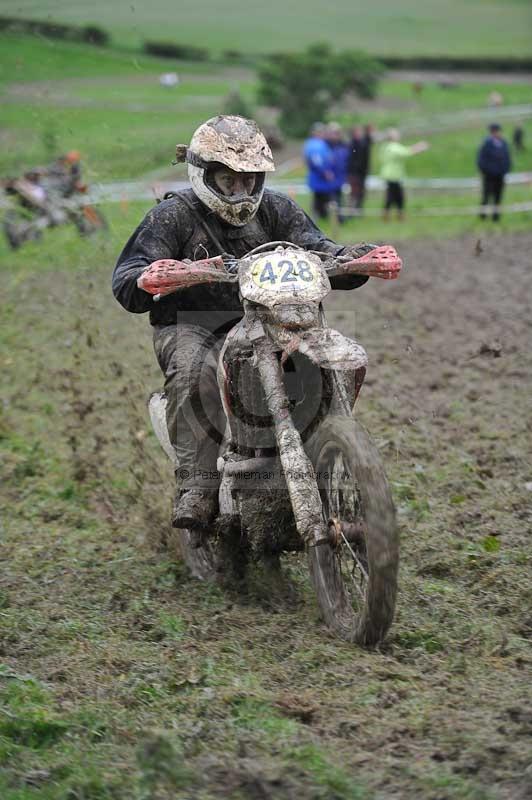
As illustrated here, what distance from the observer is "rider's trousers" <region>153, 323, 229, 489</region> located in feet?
20.2

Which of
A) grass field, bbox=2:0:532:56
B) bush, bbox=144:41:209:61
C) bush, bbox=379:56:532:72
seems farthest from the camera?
grass field, bbox=2:0:532:56

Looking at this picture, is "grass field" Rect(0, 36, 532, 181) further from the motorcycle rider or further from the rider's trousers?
the rider's trousers

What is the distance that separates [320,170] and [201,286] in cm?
1667

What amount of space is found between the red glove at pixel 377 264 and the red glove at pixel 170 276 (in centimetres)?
70

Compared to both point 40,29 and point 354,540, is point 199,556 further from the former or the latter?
point 40,29

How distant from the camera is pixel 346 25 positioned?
215 ft

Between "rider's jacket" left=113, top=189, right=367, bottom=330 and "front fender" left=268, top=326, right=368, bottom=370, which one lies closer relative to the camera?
"front fender" left=268, top=326, right=368, bottom=370

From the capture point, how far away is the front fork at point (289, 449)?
5.26 metres

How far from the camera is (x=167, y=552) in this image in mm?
7184

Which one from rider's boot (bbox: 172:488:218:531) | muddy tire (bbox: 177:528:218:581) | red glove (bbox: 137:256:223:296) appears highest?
red glove (bbox: 137:256:223:296)

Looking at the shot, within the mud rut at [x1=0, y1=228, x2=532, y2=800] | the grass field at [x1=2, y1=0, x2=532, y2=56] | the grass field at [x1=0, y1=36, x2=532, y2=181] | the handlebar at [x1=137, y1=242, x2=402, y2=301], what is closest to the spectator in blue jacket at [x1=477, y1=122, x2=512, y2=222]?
the grass field at [x1=0, y1=36, x2=532, y2=181]

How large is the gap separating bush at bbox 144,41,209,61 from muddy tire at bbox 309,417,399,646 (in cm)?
5485

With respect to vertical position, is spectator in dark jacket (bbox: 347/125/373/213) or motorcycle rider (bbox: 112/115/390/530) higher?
motorcycle rider (bbox: 112/115/390/530)

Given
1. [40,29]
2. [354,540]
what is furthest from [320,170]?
[354,540]
